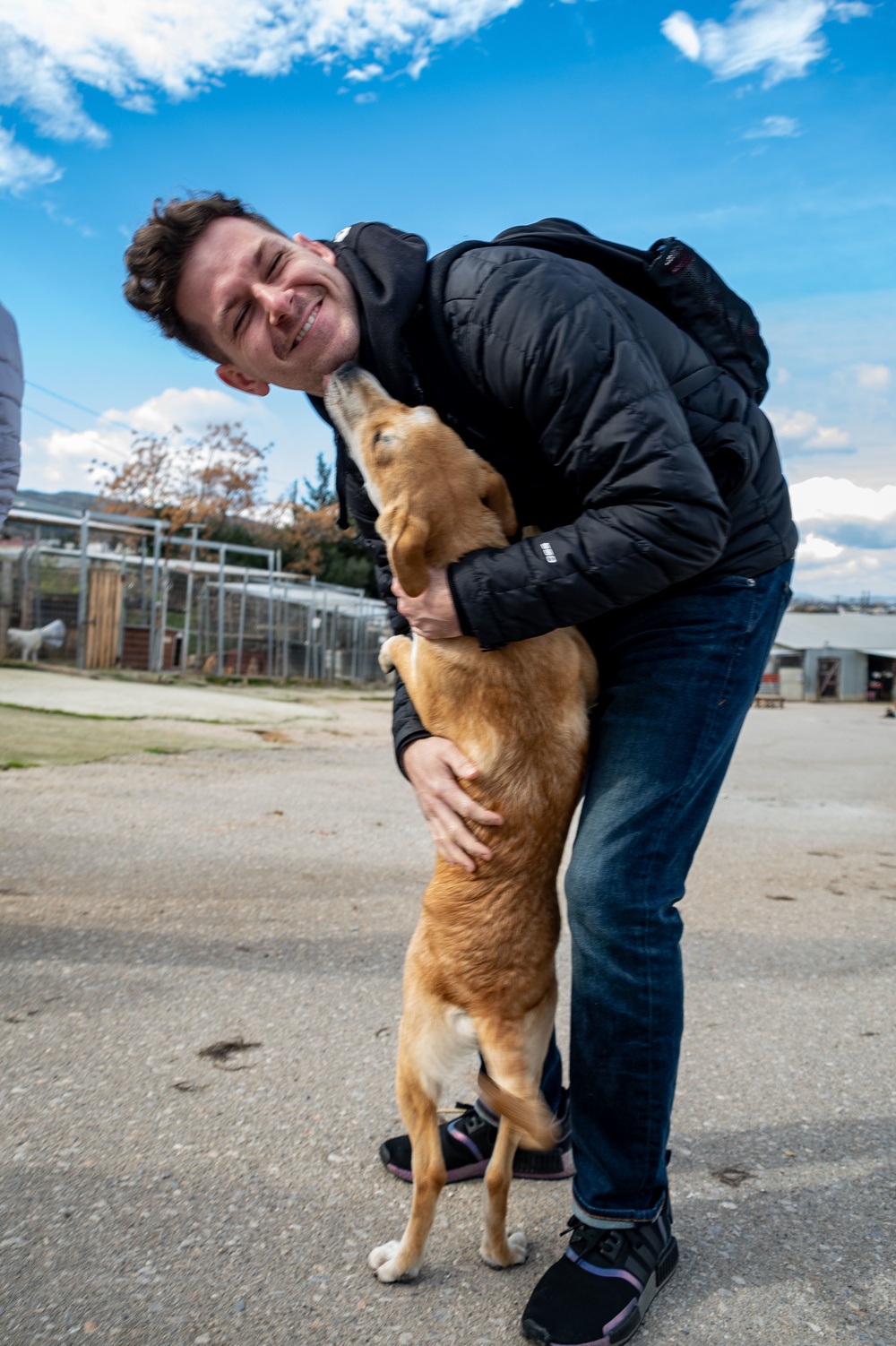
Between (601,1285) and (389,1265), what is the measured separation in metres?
0.43

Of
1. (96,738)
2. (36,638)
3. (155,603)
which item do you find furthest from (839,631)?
(96,738)

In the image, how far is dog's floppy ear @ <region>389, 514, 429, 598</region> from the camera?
1922mm

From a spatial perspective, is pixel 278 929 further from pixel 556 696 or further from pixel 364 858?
pixel 556 696

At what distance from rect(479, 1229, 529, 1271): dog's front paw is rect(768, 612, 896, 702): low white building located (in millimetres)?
44206

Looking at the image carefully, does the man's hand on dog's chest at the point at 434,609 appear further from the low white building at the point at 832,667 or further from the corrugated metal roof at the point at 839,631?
the corrugated metal roof at the point at 839,631

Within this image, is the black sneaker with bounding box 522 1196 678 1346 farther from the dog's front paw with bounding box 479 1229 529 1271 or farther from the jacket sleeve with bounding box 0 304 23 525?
the jacket sleeve with bounding box 0 304 23 525

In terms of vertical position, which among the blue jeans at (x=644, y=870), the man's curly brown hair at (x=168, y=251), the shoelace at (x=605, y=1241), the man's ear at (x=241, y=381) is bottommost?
the shoelace at (x=605, y=1241)

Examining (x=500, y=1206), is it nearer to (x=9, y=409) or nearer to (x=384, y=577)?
(x=384, y=577)

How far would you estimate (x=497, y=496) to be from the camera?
7.00ft

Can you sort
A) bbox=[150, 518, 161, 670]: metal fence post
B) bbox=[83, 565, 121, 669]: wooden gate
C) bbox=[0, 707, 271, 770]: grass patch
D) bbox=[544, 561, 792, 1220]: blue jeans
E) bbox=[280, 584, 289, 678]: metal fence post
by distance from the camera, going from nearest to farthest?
bbox=[544, 561, 792, 1220]: blue jeans < bbox=[0, 707, 271, 770]: grass patch < bbox=[83, 565, 121, 669]: wooden gate < bbox=[150, 518, 161, 670]: metal fence post < bbox=[280, 584, 289, 678]: metal fence post

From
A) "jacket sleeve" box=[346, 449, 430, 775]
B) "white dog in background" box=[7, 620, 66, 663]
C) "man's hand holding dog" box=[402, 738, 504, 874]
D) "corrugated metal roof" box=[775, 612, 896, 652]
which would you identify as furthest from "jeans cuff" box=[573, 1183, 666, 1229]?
"corrugated metal roof" box=[775, 612, 896, 652]

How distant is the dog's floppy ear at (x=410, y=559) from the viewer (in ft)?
6.31

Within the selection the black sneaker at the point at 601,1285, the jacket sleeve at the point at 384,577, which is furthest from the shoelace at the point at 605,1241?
the jacket sleeve at the point at 384,577

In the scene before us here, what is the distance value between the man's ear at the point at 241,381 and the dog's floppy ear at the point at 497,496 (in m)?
0.59
